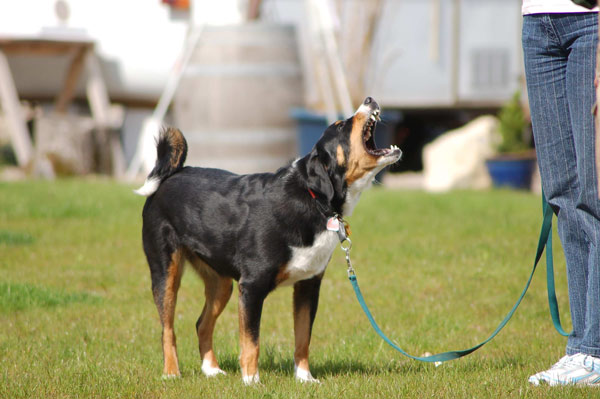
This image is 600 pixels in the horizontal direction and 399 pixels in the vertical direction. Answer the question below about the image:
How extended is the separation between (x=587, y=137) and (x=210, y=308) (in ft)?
7.35

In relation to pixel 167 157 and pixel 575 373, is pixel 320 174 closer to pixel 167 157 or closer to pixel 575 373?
pixel 167 157

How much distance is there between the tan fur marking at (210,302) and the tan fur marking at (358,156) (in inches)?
39.8

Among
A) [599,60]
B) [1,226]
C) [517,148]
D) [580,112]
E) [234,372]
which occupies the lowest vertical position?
[517,148]

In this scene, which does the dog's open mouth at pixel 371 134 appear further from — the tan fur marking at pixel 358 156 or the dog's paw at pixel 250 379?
the dog's paw at pixel 250 379

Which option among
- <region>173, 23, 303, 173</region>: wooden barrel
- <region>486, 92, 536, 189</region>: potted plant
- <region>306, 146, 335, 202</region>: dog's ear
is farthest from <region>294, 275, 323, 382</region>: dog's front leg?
<region>486, 92, 536, 189</region>: potted plant

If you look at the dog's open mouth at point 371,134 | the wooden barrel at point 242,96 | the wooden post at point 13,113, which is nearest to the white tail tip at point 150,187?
the dog's open mouth at point 371,134

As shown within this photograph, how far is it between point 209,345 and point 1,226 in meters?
4.76

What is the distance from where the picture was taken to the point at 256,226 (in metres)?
4.00

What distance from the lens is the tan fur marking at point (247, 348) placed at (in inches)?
156

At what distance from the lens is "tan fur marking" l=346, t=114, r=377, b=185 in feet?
12.8

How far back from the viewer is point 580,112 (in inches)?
148

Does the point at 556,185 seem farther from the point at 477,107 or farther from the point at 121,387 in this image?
the point at 477,107

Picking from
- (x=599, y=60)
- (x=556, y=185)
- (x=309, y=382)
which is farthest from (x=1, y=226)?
(x=599, y=60)

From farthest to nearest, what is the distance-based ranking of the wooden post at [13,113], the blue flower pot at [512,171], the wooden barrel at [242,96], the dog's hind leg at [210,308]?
1. the wooden post at [13,113]
2. the blue flower pot at [512,171]
3. the wooden barrel at [242,96]
4. the dog's hind leg at [210,308]
